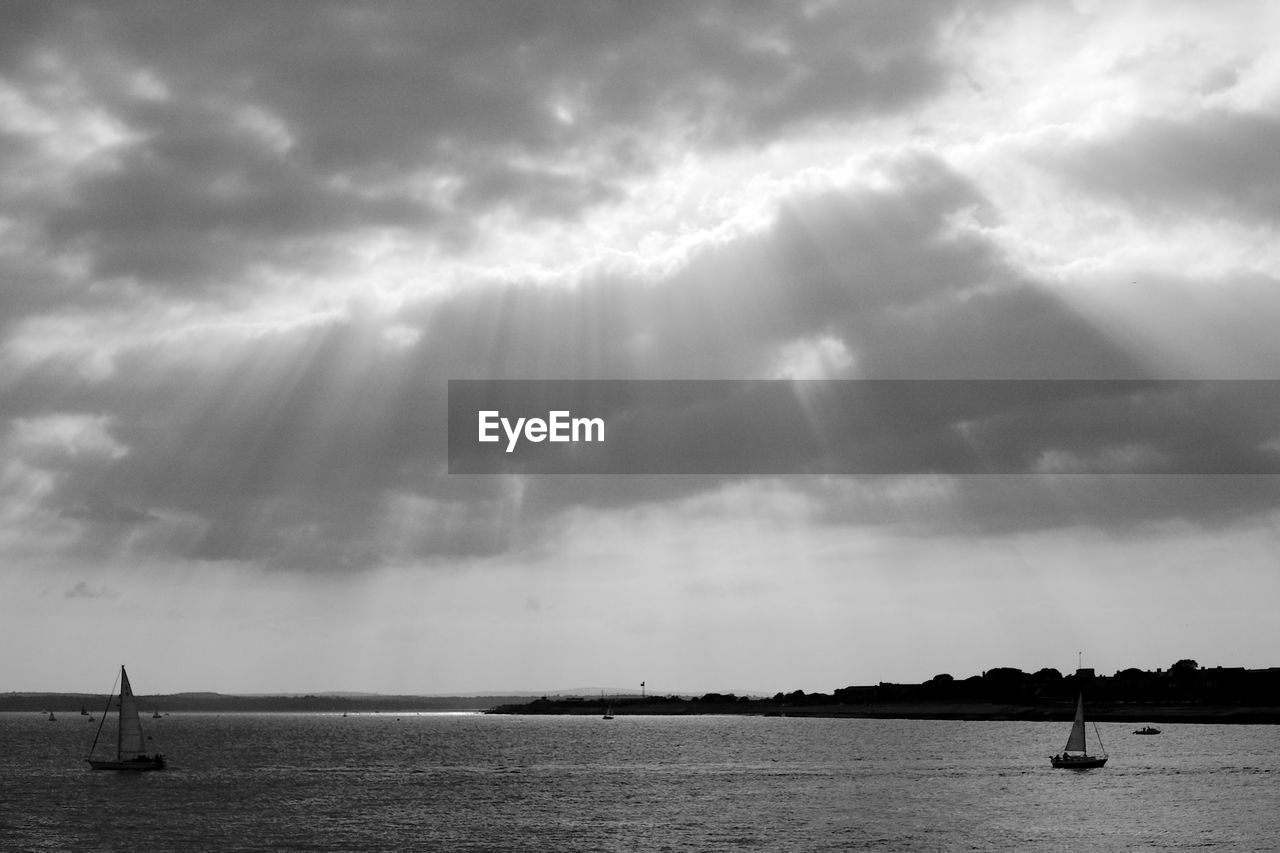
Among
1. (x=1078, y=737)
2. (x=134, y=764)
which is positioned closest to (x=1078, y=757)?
(x=1078, y=737)

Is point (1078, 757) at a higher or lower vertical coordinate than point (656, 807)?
lower

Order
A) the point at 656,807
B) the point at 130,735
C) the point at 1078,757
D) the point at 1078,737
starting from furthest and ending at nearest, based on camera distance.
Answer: the point at 1078,737 → the point at 1078,757 → the point at 130,735 → the point at 656,807

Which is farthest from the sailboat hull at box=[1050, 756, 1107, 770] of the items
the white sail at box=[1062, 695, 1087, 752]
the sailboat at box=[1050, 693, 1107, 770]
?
the white sail at box=[1062, 695, 1087, 752]

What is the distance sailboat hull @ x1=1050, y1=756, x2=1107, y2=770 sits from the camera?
163250 millimetres

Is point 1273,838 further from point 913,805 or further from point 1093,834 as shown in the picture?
point 913,805

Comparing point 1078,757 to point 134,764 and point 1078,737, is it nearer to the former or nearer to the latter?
point 1078,737

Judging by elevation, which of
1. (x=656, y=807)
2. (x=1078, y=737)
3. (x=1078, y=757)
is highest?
(x=1078, y=737)

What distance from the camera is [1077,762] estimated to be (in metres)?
163

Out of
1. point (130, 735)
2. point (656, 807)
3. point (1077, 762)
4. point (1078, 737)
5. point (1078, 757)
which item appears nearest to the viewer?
point (656, 807)

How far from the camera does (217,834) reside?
97375mm

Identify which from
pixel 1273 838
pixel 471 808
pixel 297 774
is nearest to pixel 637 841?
pixel 471 808

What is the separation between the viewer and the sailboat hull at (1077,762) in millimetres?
163250

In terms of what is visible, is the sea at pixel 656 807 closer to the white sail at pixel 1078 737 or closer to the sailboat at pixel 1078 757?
the sailboat at pixel 1078 757

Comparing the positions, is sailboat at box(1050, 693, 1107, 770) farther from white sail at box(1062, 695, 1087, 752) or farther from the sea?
the sea
